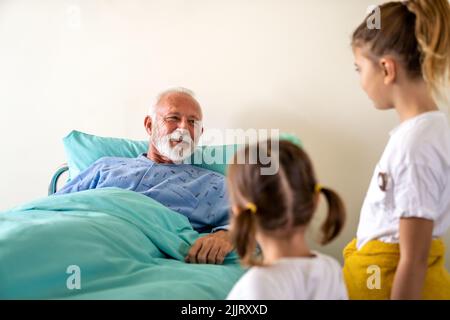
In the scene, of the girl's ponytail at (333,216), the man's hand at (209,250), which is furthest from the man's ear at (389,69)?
the man's hand at (209,250)

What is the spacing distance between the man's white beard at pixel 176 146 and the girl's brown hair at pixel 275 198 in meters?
1.40

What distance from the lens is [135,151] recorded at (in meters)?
2.56

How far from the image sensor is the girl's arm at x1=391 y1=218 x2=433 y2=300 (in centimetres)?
118

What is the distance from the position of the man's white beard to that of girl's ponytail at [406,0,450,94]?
127 centimetres

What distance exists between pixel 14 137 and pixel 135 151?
37.8 inches

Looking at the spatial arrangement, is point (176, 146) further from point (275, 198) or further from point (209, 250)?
point (275, 198)

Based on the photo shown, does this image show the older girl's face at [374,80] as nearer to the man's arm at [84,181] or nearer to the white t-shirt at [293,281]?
the white t-shirt at [293,281]

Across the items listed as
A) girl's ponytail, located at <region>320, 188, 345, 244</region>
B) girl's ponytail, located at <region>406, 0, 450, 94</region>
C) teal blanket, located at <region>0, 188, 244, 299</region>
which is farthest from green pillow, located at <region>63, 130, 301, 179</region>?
girl's ponytail, located at <region>320, 188, 345, 244</region>

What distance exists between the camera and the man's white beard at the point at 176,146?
2353 millimetres

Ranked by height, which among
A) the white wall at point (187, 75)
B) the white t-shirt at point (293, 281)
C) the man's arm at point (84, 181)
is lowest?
the white t-shirt at point (293, 281)

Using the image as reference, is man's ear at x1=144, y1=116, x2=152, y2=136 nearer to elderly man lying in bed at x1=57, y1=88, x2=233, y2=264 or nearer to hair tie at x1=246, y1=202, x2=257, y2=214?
elderly man lying in bed at x1=57, y1=88, x2=233, y2=264

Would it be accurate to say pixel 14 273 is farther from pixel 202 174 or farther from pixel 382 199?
pixel 202 174

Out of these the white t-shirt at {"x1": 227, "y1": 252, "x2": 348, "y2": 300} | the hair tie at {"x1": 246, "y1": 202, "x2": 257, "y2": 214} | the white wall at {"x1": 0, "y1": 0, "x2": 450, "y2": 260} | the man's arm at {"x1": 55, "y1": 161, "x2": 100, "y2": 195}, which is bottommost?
the white t-shirt at {"x1": 227, "y1": 252, "x2": 348, "y2": 300}
